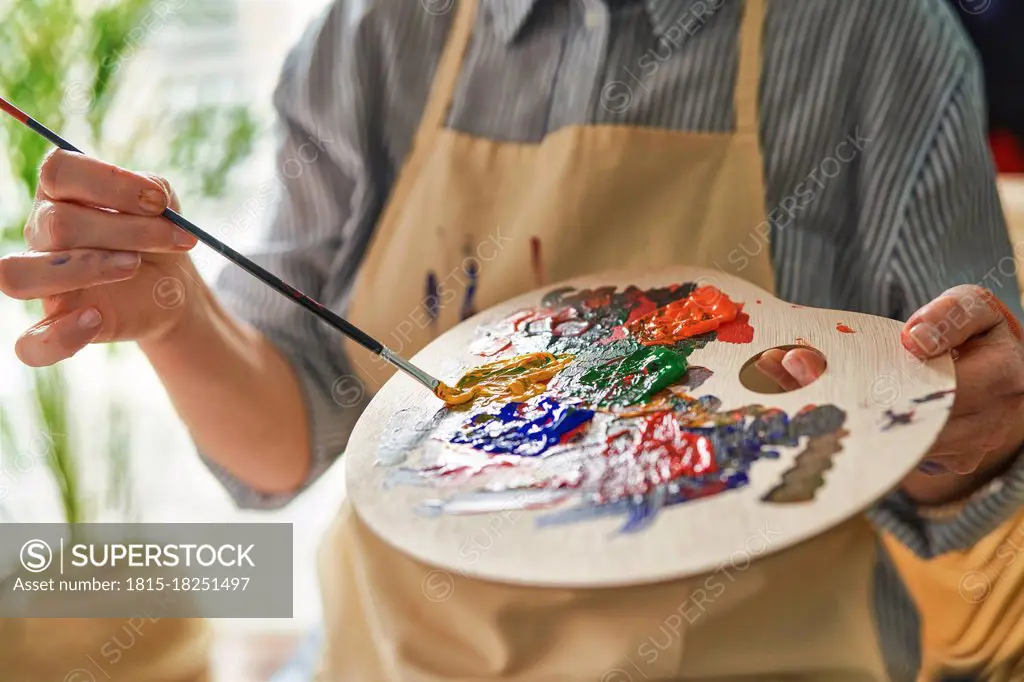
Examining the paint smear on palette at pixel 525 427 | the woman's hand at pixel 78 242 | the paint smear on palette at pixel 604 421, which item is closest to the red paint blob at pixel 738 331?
the paint smear on palette at pixel 604 421

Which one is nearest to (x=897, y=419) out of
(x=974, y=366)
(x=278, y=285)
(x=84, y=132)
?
(x=974, y=366)

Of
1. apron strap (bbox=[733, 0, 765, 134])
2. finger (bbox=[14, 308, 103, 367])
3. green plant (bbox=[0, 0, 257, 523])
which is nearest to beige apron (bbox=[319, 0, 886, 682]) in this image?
apron strap (bbox=[733, 0, 765, 134])

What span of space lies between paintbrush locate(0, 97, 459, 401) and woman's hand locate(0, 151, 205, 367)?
2 centimetres

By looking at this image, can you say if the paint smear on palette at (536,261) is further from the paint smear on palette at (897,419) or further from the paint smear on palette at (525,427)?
the paint smear on palette at (897,419)

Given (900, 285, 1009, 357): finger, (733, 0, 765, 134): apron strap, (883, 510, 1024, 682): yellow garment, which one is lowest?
(883, 510, 1024, 682): yellow garment

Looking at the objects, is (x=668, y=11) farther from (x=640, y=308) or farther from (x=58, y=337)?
(x=58, y=337)

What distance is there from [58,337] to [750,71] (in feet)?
1.82

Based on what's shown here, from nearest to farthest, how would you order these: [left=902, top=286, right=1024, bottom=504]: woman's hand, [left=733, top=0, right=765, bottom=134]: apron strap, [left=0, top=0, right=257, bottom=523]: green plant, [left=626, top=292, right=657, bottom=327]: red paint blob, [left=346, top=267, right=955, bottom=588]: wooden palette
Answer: [left=346, top=267, right=955, bottom=588]: wooden palette → [left=902, top=286, right=1024, bottom=504]: woman's hand → [left=626, top=292, right=657, bottom=327]: red paint blob → [left=733, top=0, right=765, bottom=134]: apron strap → [left=0, top=0, right=257, bottom=523]: green plant

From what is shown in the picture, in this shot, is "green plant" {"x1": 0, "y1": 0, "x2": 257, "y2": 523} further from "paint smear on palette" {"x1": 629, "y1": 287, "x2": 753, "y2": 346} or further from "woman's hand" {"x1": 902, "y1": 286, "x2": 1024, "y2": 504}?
"woman's hand" {"x1": 902, "y1": 286, "x2": 1024, "y2": 504}

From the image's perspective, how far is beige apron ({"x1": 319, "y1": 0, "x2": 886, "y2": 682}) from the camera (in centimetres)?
53

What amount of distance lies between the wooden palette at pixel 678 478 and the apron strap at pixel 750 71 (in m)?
0.23

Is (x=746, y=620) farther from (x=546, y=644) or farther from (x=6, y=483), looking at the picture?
(x=6, y=483)

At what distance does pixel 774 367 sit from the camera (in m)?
0.52

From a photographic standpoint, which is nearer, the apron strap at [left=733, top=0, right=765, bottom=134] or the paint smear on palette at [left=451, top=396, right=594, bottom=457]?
the paint smear on palette at [left=451, top=396, right=594, bottom=457]
